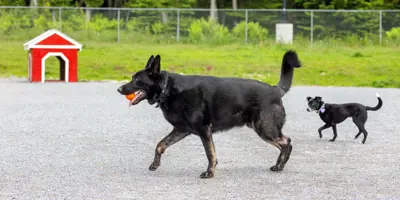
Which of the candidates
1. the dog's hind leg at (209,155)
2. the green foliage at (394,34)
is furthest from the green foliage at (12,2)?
the dog's hind leg at (209,155)

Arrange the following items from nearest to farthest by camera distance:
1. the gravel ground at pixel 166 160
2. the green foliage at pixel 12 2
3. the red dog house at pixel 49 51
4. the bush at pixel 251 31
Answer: the gravel ground at pixel 166 160, the red dog house at pixel 49 51, the bush at pixel 251 31, the green foliage at pixel 12 2

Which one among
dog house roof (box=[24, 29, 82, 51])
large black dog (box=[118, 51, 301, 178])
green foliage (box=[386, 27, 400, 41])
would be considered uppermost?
green foliage (box=[386, 27, 400, 41])

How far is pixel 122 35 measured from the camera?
1318 inches

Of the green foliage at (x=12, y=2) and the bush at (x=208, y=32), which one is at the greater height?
the green foliage at (x=12, y=2)

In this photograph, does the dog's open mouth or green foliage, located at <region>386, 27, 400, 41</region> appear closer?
the dog's open mouth

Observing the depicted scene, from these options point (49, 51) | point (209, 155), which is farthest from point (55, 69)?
point (209, 155)

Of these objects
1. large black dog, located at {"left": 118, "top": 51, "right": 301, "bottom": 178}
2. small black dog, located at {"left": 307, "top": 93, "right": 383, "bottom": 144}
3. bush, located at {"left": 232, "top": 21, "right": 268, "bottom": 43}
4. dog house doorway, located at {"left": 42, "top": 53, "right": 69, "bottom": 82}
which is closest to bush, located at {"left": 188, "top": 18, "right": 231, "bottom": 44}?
bush, located at {"left": 232, "top": 21, "right": 268, "bottom": 43}

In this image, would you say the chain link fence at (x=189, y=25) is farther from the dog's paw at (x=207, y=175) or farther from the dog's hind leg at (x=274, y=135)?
the dog's paw at (x=207, y=175)

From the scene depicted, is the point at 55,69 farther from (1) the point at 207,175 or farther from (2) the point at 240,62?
(1) the point at 207,175

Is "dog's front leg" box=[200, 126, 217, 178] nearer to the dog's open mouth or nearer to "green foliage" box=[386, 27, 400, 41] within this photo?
the dog's open mouth

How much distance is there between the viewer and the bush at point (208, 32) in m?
32.6

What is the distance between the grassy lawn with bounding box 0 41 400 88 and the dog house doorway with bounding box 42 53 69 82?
0.30 feet

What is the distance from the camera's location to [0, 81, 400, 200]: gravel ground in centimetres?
727

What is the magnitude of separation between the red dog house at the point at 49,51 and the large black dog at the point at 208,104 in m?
14.9
